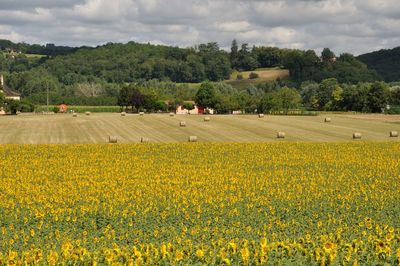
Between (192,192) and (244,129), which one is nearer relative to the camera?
(192,192)

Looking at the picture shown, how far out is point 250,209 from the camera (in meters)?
25.2

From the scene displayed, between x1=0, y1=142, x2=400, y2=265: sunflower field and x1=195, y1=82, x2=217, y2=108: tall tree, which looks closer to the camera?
x1=0, y1=142, x2=400, y2=265: sunflower field

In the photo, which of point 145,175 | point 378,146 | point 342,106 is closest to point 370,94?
point 342,106

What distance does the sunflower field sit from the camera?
1454 centimetres

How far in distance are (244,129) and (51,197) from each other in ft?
171

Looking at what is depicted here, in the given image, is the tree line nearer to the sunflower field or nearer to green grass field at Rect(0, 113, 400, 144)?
green grass field at Rect(0, 113, 400, 144)

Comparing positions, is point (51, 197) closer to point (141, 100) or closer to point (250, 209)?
point (250, 209)

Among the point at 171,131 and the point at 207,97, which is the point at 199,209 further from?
the point at 207,97

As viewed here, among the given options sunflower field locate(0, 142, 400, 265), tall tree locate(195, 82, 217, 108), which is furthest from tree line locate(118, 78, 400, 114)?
sunflower field locate(0, 142, 400, 265)

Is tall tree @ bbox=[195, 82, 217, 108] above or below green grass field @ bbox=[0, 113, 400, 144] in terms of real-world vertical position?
above

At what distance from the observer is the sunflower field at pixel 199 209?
14.5 meters

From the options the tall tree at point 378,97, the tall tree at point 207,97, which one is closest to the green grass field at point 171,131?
the tall tree at point 378,97

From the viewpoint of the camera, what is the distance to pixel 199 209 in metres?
24.3

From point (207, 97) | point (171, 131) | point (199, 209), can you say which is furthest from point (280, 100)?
point (199, 209)
